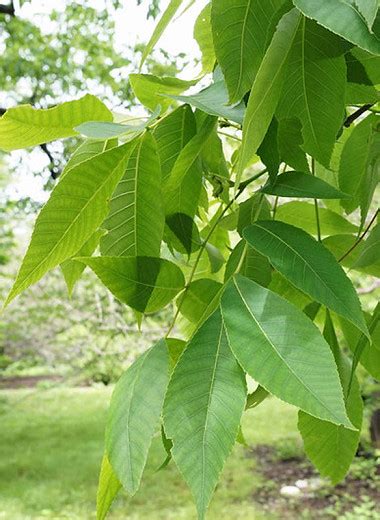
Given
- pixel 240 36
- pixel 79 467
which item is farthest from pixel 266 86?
pixel 79 467

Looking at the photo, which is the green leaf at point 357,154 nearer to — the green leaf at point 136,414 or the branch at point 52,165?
the green leaf at point 136,414

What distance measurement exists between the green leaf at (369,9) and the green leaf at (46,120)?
0.15 metres

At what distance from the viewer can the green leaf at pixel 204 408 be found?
0.83 feet

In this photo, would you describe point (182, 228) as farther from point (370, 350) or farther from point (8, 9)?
point (8, 9)

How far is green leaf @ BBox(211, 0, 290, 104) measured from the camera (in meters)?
0.27

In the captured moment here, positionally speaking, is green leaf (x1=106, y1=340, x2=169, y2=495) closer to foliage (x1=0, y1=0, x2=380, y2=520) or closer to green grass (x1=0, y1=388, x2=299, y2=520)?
foliage (x1=0, y1=0, x2=380, y2=520)

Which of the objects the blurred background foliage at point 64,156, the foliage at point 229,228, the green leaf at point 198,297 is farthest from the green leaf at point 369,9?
the blurred background foliage at point 64,156

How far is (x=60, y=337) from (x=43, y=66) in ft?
8.49

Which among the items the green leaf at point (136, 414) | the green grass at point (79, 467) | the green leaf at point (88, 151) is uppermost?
the green leaf at point (88, 151)

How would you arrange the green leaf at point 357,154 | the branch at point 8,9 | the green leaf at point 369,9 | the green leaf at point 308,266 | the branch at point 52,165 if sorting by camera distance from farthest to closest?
the branch at point 52,165, the branch at point 8,9, the green leaf at point 357,154, the green leaf at point 308,266, the green leaf at point 369,9

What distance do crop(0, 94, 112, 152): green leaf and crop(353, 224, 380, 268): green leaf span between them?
0.15 metres

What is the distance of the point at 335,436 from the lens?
42 cm

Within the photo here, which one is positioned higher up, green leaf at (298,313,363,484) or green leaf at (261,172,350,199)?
green leaf at (261,172,350,199)

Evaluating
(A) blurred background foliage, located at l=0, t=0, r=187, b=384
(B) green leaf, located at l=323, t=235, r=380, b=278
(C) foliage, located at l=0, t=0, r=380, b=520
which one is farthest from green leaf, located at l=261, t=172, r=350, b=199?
(A) blurred background foliage, located at l=0, t=0, r=187, b=384
